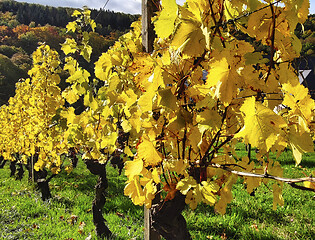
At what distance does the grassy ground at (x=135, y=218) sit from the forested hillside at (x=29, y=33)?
Answer: 23707 mm

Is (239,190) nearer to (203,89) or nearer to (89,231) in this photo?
(89,231)

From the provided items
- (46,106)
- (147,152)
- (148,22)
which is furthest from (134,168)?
(46,106)

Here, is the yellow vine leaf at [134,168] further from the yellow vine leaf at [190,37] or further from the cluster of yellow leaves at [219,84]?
the yellow vine leaf at [190,37]

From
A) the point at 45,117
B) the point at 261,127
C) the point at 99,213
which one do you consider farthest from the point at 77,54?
the point at 45,117

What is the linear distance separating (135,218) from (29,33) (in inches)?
2954

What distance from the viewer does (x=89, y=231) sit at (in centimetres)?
428

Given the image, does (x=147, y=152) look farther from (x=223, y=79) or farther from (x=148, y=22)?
(x=148, y=22)

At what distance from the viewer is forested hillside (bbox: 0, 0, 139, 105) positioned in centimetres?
4583

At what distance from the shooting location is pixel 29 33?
6688 centimetres

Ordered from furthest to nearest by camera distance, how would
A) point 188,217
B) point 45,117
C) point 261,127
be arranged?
1. point 45,117
2. point 188,217
3. point 261,127

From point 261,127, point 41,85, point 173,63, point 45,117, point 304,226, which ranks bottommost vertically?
point 304,226

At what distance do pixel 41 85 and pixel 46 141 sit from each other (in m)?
1.42

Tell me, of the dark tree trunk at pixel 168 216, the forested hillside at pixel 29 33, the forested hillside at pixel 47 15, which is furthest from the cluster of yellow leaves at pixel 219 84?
the forested hillside at pixel 47 15

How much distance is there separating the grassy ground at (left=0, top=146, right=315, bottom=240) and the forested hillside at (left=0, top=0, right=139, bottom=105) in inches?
933
